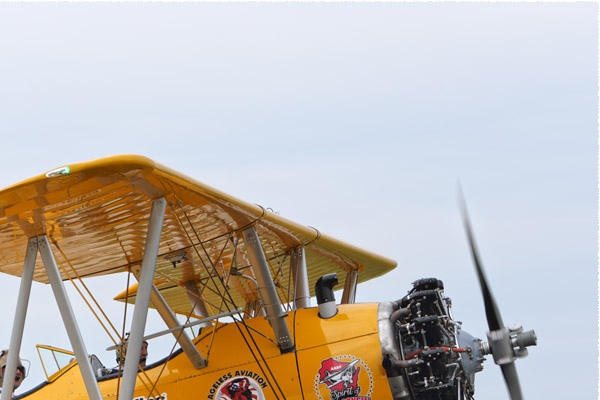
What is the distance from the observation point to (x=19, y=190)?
29.1 feet

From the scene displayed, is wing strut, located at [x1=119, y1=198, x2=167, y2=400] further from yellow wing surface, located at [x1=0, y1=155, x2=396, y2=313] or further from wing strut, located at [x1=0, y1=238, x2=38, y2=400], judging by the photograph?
wing strut, located at [x1=0, y1=238, x2=38, y2=400]

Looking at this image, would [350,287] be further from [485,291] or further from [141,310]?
[141,310]

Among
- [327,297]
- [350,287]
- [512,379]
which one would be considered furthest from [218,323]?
[350,287]

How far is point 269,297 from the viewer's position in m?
10.2

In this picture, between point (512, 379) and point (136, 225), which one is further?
point (136, 225)

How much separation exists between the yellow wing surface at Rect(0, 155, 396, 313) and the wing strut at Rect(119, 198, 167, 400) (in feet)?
1.34

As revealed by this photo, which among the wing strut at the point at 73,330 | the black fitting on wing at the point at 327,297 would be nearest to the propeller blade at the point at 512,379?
the black fitting on wing at the point at 327,297

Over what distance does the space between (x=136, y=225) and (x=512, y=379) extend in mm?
4042

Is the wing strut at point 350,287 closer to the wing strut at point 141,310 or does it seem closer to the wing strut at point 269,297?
the wing strut at point 269,297

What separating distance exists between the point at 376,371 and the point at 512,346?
50.5 inches

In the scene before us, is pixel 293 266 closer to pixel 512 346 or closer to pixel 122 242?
pixel 122 242

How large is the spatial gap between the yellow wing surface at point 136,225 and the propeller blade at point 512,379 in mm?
2793

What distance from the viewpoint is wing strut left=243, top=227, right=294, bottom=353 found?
10.1m

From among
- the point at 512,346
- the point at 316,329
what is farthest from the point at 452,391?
→ the point at 316,329
